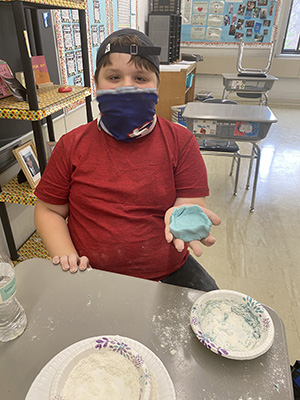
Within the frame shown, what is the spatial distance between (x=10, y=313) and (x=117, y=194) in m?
0.46

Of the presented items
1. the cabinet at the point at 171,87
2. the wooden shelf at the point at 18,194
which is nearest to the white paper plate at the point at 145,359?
the wooden shelf at the point at 18,194

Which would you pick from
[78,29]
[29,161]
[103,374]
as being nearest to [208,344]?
[103,374]

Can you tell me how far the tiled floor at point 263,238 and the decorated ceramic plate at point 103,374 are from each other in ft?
3.89

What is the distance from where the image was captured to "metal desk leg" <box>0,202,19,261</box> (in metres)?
1.69

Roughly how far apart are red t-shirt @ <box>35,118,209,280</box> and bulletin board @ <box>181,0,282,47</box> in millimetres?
6048

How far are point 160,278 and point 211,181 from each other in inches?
90.6

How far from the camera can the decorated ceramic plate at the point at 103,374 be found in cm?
51

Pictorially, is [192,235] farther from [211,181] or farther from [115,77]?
[211,181]

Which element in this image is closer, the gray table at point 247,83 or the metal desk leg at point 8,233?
the metal desk leg at point 8,233

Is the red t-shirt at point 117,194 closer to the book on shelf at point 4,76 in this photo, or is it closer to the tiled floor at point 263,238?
the book on shelf at point 4,76

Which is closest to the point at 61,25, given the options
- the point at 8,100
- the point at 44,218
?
the point at 8,100

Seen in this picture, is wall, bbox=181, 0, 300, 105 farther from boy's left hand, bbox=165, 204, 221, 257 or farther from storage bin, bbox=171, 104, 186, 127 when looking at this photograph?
boy's left hand, bbox=165, 204, 221, 257

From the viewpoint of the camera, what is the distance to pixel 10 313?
68 cm

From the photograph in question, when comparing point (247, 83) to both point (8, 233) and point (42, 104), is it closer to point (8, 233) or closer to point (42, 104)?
point (42, 104)
